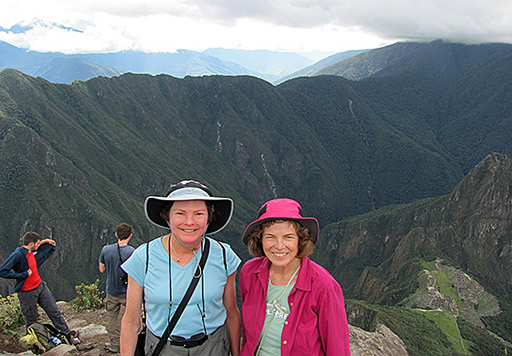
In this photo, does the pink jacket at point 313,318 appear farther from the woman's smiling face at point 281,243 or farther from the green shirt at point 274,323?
the woman's smiling face at point 281,243

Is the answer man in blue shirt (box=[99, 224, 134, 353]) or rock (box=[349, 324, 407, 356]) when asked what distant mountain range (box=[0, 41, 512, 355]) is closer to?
rock (box=[349, 324, 407, 356])

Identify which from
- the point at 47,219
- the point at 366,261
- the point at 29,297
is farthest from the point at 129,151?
the point at 29,297

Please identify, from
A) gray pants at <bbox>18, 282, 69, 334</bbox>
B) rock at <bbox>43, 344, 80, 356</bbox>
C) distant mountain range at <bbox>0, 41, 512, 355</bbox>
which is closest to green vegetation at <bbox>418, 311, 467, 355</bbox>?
distant mountain range at <bbox>0, 41, 512, 355</bbox>

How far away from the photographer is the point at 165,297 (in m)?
5.04

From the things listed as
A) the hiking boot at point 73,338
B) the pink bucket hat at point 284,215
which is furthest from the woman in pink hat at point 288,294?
the hiking boot at point 73,338

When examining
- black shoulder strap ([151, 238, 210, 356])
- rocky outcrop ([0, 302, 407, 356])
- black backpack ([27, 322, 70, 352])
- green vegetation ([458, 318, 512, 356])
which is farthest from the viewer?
green vegetation ([458, 318, 512, 356])

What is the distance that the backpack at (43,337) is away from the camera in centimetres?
926

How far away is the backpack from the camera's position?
9.26 meters

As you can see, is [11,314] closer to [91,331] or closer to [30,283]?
[30,283]

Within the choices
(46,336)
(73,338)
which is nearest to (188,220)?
(46,336)

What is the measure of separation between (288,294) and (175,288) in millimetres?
1484

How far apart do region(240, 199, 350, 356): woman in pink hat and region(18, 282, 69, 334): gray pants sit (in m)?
7.61

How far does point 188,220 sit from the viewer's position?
515 cm

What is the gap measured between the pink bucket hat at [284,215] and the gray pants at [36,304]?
815 centimetres
